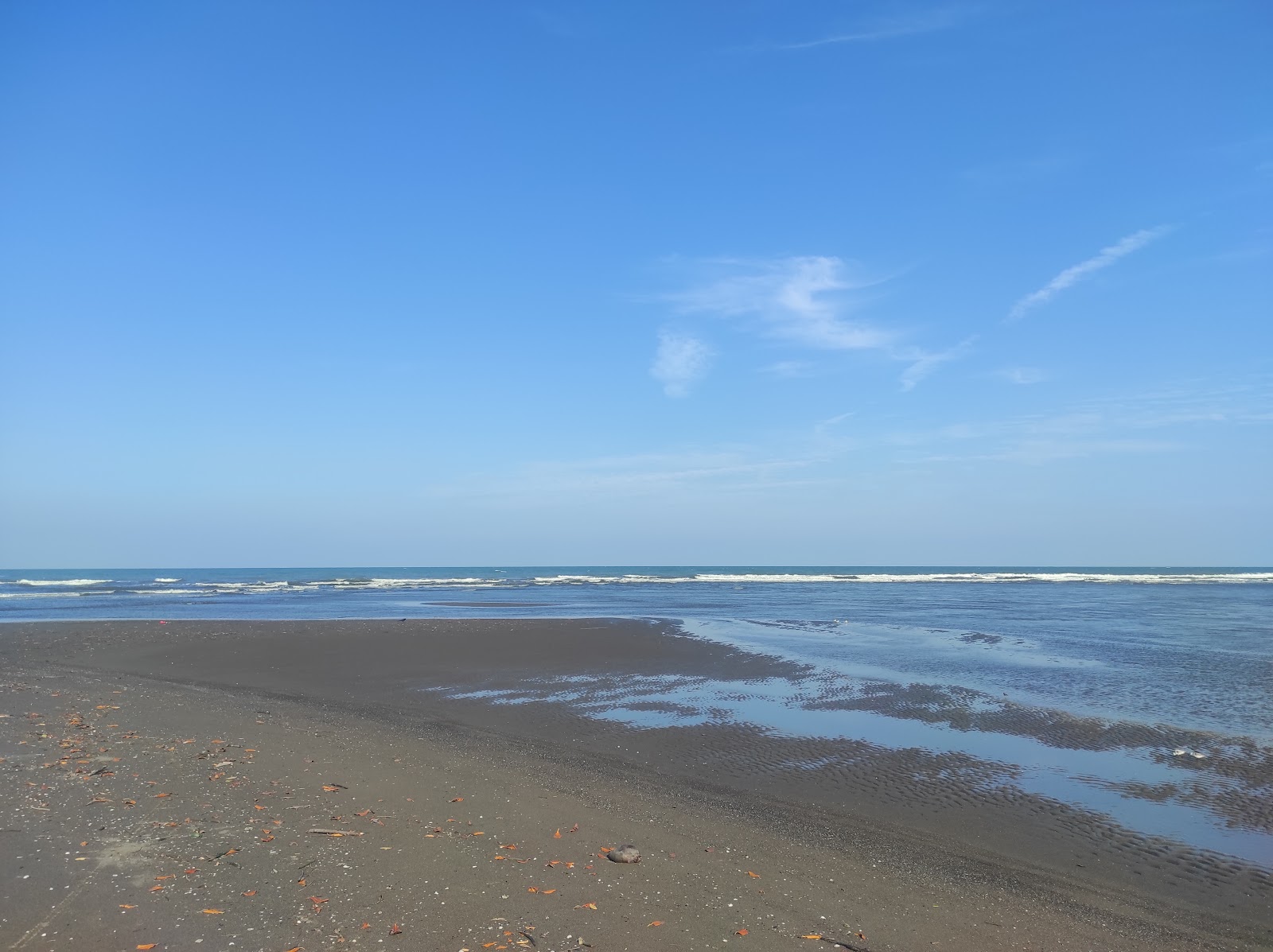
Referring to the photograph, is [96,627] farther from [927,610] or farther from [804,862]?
[927,610]

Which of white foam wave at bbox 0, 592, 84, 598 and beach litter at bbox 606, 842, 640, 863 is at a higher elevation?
white foam wave at bbox 0, 592, 84, 598

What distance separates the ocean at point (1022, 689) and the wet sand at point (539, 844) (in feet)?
3.74

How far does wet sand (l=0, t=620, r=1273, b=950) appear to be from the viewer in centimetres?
569

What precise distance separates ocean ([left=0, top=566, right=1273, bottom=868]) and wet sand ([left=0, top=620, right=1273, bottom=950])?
1.14 m

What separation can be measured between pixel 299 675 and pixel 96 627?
53.5ft

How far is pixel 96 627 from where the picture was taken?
29.4 meters

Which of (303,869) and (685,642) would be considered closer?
(303,869)

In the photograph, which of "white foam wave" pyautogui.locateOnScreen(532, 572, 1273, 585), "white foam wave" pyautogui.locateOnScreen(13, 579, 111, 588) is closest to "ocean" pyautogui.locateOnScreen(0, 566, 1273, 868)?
"white foam wave" pyautogui.locateOnScreen(13, 579, 111, 588)

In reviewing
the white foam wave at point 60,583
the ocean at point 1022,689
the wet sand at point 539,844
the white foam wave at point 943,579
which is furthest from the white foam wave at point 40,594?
the wet sand at point 539,844

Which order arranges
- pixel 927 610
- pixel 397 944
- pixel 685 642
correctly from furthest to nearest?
pixel 927 610 < pixel 685 642 < pixel 397 944

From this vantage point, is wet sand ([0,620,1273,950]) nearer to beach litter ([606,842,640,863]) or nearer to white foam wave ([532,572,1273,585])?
beach litter ([606,842,640,863])

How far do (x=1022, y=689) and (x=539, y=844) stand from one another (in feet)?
47.5

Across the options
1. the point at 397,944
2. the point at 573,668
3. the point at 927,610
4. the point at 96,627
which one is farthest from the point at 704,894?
the point at 927,610

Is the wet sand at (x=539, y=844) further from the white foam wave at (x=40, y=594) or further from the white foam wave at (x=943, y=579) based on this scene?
the white foam wave at (x=943, y=579)
